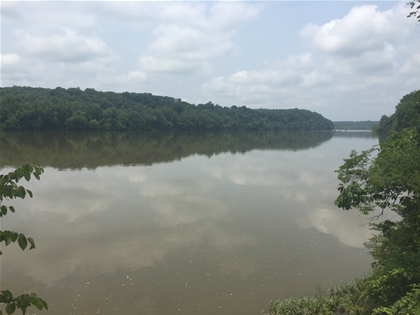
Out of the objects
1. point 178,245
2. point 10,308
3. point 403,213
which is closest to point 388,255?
point 403,213

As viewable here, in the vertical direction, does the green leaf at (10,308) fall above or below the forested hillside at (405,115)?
below

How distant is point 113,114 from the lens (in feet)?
286

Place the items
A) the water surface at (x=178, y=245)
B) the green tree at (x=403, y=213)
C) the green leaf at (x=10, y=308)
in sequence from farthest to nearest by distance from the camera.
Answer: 1. the water surface at (x=178, y=245)
2. the green tree at (x=403, y=213)
3. the green leaf at (x=10, y=308)

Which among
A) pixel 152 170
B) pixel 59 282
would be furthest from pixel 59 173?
pixel 59 282

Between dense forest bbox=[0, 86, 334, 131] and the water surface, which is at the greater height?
dense forest bbox=[0, 86, 334, 131]

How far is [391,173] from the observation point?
304 inches

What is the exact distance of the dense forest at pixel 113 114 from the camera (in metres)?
71.5

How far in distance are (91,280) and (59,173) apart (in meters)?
19.3

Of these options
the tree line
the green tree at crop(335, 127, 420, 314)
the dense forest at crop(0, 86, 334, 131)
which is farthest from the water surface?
the dense forest at crop(0, 86, 334, 131)

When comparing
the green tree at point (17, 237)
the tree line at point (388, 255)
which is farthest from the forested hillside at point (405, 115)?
the green tree at point (17, 237)

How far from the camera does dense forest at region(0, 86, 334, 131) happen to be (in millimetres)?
71500

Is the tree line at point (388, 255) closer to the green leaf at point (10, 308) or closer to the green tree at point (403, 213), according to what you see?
the green tree at point (403, 213)

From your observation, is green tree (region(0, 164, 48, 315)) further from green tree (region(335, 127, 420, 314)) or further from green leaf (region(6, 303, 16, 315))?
green tree (region(335, 127, 420, 314))

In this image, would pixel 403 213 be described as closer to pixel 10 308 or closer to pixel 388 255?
pixel 388 255
